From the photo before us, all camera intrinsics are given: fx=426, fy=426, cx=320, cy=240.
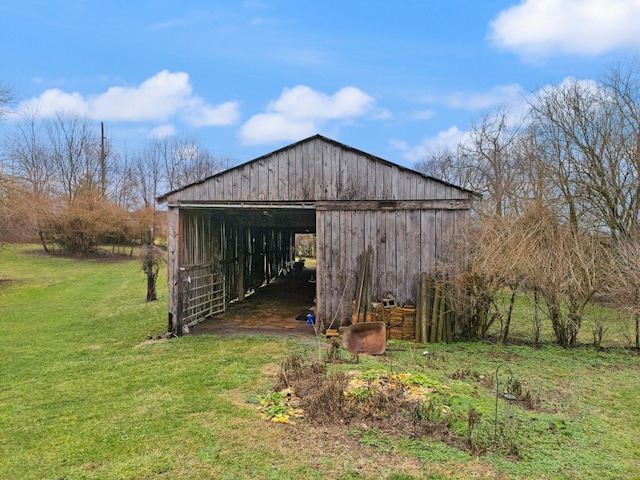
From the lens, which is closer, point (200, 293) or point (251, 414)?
point (251, 414)

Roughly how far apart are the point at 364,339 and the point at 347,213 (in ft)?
8.15

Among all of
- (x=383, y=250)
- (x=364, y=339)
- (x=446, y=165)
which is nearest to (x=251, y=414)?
(x=364, y=339)

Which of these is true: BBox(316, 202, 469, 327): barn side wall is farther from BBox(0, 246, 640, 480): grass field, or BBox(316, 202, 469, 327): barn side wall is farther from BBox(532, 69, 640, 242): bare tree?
BBox(532, 69, 640, 242): bare tree

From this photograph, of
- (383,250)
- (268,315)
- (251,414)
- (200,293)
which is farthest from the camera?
(268,315)

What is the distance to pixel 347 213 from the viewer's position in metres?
8.12

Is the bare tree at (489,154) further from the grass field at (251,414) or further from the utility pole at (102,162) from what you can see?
the utility pole at (102,162)

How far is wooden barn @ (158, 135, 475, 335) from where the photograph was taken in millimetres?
7863

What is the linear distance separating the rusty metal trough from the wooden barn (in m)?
1.08

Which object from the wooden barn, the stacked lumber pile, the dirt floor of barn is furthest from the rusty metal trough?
the dirt floor of barn

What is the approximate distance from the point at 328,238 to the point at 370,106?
1142cm

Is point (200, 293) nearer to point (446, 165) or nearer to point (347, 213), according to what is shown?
point (347, 213)

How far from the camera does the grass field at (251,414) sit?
3.40 m

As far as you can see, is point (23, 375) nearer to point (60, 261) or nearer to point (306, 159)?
point (306, 159)

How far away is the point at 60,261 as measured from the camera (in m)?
23.6
